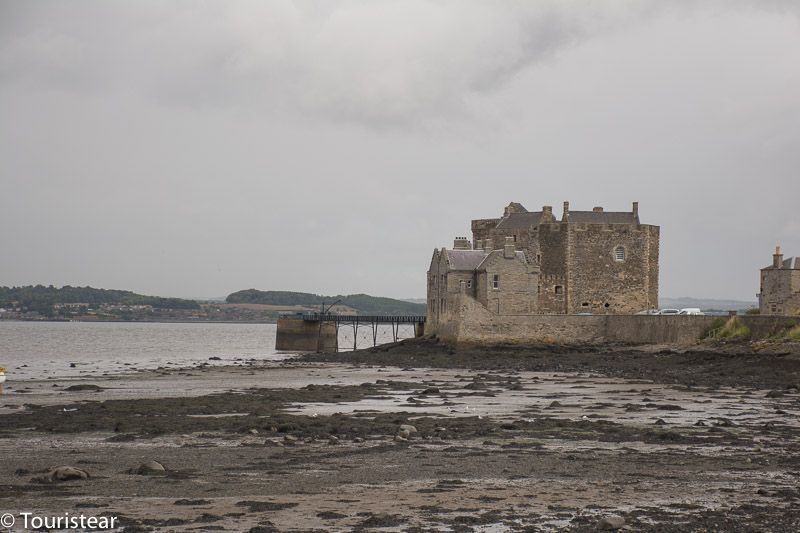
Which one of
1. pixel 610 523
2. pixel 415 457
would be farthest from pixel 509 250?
pixel 610 523

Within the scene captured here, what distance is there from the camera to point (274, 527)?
1180 centimetres

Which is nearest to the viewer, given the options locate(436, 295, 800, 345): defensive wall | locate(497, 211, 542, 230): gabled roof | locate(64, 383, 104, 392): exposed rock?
locate(64, 383, 104, 392): exposed rock

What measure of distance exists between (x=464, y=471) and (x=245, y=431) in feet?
20.6

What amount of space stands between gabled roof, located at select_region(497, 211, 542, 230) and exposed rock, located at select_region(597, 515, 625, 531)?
50376 millimetres

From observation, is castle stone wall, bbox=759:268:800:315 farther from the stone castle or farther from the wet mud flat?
the wet mud flat

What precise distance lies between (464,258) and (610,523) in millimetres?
46575

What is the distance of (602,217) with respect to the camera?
2456 inches

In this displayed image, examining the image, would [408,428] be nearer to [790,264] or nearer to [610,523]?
[610,523]

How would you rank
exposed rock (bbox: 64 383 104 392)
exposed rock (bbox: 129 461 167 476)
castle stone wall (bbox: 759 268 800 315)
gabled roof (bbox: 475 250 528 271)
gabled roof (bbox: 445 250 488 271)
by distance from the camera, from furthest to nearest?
1. gabled roof (bbox: 445 250 488 271)
2. gabled roof (bbox: 475 250 528 271)
3. castle stone wall (bbox: 759 268 800 315)
4. exposed rock (bbox: 64 383 104 392)
5. exposed rock (bbox: 129 461 167 476)

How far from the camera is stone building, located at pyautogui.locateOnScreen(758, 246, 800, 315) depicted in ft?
175

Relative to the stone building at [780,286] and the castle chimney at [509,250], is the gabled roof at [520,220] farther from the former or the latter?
the stone building at [780,286]

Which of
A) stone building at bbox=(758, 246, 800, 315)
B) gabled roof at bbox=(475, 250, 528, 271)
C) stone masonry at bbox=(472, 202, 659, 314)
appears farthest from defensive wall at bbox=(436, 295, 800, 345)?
stone building at bbox=(758, 246, 800, 315)

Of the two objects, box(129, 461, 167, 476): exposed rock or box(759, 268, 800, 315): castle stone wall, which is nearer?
box(129, 461, 167, 476): exposed rock

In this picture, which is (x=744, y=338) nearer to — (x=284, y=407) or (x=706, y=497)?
(x=284, y=407)
